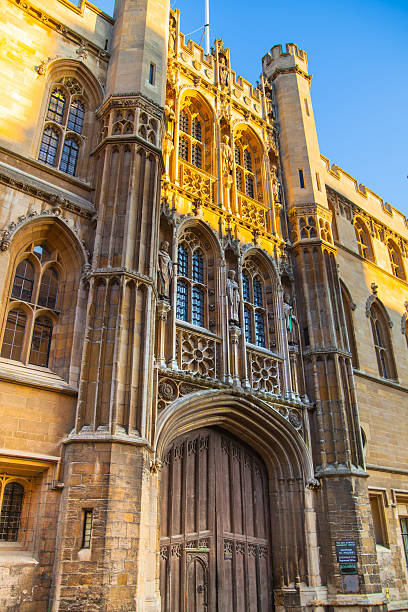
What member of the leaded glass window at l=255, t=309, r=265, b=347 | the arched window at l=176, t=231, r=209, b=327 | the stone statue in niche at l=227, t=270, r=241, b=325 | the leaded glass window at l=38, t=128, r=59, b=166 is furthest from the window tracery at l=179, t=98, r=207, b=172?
the leaded glass window at l=255, t=309, r=265, b=347

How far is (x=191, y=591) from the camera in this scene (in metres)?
11.2

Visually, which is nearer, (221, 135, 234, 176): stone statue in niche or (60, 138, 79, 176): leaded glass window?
(60, 138, 79, 176): leaded glass window

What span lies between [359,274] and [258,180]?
5213mm

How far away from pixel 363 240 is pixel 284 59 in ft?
25.6

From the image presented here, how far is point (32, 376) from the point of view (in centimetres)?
994

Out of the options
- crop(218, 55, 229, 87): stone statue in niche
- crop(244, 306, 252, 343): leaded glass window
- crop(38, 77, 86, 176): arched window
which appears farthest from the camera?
crop(218, 55, 229, 87): stone statue in niche

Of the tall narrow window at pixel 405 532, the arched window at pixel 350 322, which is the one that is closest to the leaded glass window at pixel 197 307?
the arched window at pixel 350 322

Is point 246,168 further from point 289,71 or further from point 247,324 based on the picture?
point 247,324

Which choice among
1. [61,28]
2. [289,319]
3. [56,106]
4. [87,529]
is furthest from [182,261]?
[87,529]

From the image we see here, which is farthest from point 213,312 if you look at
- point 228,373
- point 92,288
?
point 92,288

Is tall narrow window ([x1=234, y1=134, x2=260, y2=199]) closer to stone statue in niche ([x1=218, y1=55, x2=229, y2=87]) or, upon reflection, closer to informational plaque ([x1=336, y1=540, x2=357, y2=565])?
stone statue in niche ([x1=218, y1=55, x2=229, y2=87])

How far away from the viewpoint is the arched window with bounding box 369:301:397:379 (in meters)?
18.9

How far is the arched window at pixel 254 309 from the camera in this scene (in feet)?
48.7

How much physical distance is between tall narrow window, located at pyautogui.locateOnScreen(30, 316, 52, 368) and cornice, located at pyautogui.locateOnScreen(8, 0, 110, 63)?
7.95 meters
